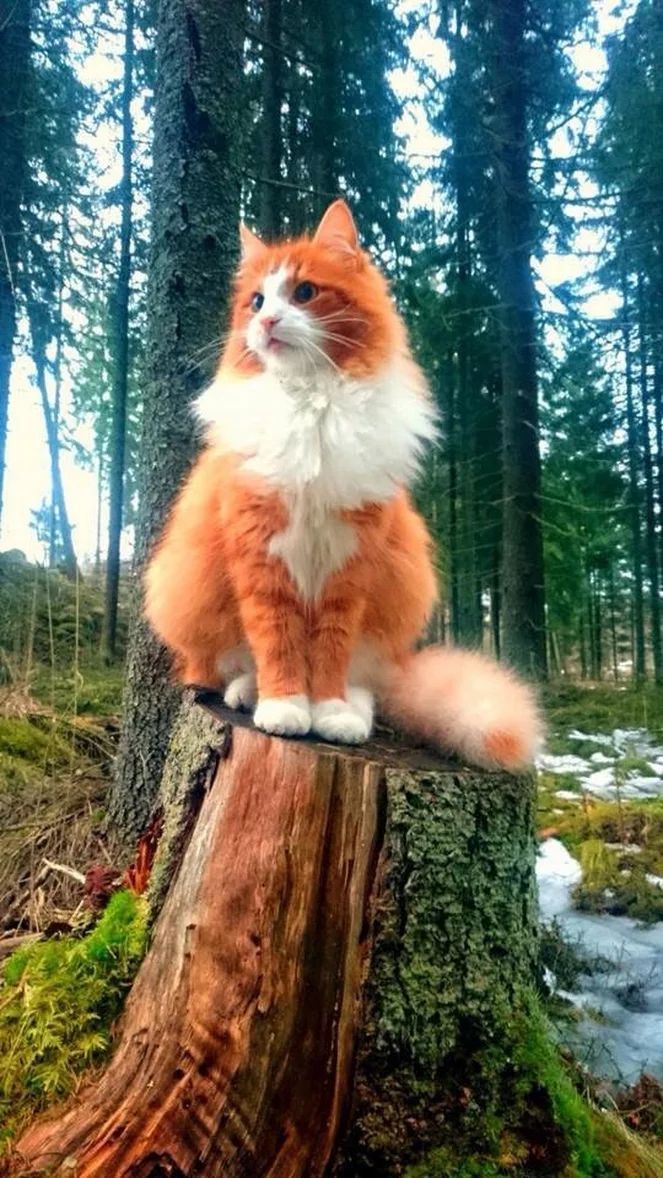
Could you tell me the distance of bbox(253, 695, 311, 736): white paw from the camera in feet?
6.81

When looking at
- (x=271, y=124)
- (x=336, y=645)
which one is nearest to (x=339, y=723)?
(x=336, y=645)

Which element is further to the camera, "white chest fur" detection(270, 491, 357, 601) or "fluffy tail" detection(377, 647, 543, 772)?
"white chest fur" detection(270, 491, 357, 601)

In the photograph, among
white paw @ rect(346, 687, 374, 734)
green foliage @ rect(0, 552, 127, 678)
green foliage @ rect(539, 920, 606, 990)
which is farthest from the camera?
green foliage @ rect(0, 552, 127, 678)

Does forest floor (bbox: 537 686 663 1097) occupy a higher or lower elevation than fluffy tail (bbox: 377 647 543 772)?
lower

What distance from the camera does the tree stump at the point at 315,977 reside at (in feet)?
5.26

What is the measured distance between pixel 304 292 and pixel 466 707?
1357mm

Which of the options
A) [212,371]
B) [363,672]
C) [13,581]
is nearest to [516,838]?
[363,672]

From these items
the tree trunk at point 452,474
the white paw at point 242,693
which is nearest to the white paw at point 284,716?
the white paw at point 242,693

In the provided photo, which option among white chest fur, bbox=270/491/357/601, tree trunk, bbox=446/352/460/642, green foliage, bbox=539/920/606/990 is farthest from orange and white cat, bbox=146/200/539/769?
tree trunk, bbox=446/352/460/642

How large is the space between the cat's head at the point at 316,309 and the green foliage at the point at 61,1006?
1.65 m

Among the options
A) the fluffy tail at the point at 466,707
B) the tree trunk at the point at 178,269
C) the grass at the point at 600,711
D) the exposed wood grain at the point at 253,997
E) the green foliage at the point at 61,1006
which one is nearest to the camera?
the exposed wood grain at the point at 253,997

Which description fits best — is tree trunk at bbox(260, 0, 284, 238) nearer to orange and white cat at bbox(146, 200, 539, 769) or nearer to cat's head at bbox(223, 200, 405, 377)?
cat's head at bbox(223, 200, 405, 377)

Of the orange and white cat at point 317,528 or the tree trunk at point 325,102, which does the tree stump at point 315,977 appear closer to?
the orange and white cat at point 317,528

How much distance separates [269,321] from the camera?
7.71 ft
